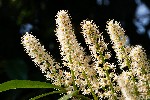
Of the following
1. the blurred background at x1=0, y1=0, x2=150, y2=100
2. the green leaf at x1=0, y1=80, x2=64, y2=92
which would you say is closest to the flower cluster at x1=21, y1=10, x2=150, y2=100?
the green leaf at x1=0, y1=80, x2=64, y2=92

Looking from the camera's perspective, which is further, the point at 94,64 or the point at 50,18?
the point at 50,18

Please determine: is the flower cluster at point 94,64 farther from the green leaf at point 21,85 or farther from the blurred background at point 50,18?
the blurred background at point 50,18

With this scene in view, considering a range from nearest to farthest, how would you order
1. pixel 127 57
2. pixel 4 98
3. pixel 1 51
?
pixel 127 57 < pixel 4 98 < pixel 1 51

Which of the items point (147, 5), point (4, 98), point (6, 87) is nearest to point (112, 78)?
point (6, 87)

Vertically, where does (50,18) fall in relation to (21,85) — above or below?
above

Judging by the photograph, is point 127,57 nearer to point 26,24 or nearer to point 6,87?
point 6,87

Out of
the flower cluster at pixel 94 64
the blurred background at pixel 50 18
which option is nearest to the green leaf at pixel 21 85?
the flower cluster at pixel 94 64

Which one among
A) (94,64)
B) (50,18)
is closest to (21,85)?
(94,64)

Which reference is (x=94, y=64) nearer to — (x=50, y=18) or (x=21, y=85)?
(x=21, y=85)
